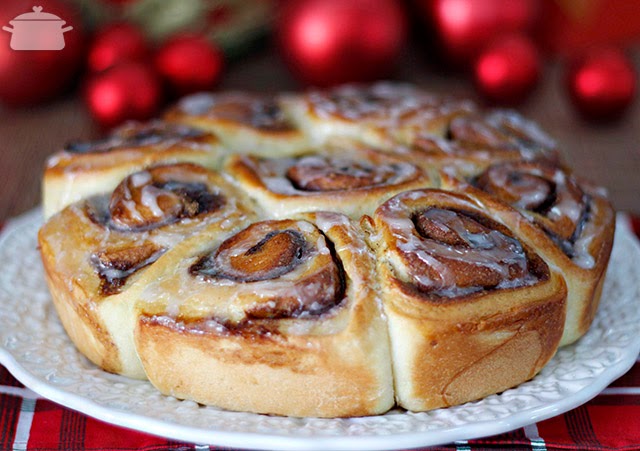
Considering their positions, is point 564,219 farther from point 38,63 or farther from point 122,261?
point 38,63

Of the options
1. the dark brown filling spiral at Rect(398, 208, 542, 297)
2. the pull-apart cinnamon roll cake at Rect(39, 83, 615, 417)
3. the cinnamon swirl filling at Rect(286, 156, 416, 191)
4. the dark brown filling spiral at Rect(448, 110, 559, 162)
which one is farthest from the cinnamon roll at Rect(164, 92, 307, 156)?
the dark brown filling spiral at Rect(398, 208, 542, 297)

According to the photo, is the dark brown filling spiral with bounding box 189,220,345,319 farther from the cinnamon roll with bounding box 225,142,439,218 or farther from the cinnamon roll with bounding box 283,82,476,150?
the cinnamon roll with bounding box 283,82,476,150

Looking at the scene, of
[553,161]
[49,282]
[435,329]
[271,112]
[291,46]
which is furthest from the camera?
[291,46]

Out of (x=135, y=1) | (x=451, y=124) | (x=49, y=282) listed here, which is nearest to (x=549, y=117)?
(x=451, y=124)

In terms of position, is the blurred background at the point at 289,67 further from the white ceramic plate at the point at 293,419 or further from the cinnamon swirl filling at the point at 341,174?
the cinnamon swirl filling at the point at 341,174

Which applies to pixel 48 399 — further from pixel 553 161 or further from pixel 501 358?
pixel 553 161

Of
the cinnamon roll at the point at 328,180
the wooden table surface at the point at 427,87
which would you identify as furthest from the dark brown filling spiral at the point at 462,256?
the wooden table surface at the point at 427,87

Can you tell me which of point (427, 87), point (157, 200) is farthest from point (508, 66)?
point (157, 200)
